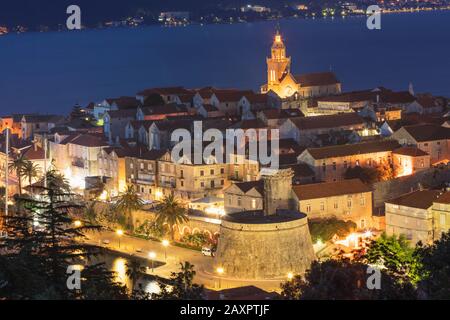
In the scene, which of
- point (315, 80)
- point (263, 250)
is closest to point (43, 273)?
point (263, 250)

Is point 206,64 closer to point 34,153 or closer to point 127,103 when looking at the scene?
point 127,103

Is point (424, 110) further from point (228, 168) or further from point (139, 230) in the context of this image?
point (139, 230)

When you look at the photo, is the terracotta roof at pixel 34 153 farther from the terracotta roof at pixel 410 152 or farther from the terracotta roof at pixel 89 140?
A: the terracotta roof at pixel 410 152

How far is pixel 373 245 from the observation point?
30828mm

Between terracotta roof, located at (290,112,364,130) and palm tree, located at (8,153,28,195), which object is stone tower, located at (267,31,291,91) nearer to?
terracotta roof, located at (290,112,364,130)

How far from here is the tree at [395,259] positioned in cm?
2791

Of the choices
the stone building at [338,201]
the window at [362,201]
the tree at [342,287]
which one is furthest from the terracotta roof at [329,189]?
the tree at [342,287]

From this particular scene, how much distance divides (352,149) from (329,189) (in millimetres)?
6093

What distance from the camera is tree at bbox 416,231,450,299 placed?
22.7 metres

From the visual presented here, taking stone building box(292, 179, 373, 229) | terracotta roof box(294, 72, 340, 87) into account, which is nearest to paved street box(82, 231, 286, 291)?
stone building box(292, 179, 373, 229)

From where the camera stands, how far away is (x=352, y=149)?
147 ft

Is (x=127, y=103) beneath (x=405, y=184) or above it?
above
